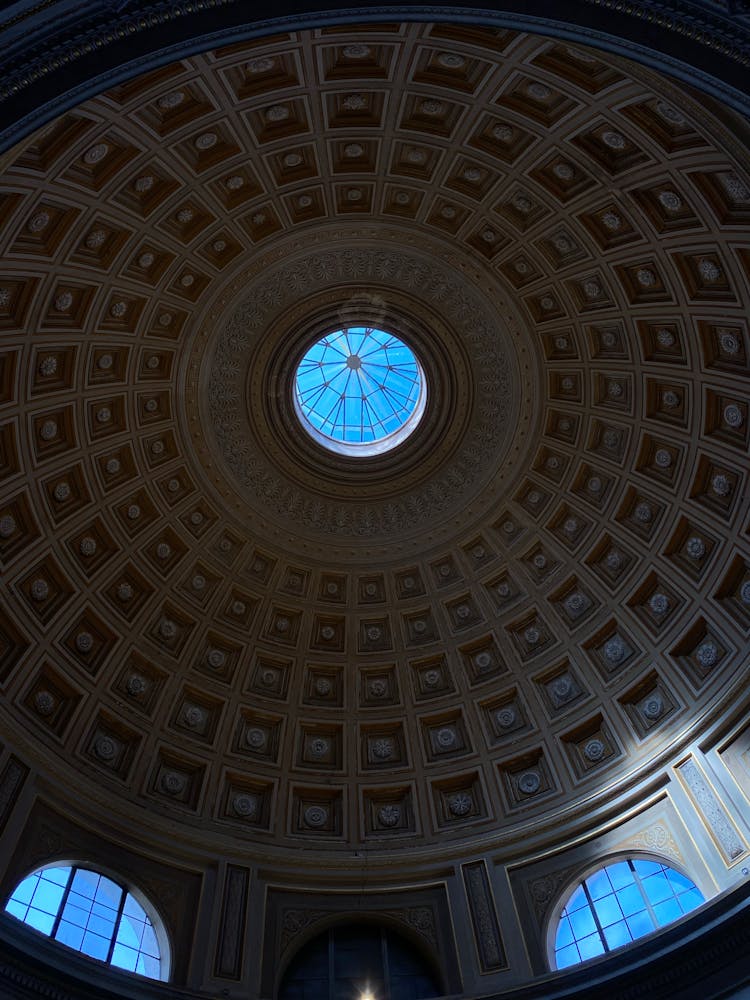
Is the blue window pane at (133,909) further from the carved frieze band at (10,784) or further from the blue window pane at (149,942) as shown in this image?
the carved frieze band at (10,784)

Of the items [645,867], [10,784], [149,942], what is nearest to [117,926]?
[149,942]

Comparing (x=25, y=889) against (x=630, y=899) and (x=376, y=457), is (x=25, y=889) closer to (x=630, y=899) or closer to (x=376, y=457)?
(x=630, y=899)

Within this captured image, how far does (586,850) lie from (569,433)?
1069cm

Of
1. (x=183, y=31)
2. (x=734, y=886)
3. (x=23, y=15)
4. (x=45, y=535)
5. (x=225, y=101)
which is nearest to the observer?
(x=23, y=15)

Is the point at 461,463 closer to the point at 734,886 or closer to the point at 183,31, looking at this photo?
the point at 734,886

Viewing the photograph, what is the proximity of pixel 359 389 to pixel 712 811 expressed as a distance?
54.6 ft

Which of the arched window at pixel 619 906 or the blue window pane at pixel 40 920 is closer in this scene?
the blue window pane at pixel 40 920

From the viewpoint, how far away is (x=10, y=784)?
18734mm

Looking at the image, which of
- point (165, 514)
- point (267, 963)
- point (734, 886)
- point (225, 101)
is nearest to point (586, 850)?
point (734, 886)

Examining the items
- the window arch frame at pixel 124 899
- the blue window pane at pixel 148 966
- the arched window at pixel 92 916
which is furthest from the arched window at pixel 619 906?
the arched window at pixel 92 916

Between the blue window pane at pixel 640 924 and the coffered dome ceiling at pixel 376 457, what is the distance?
8.95 feet

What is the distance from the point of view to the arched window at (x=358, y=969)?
19.2m

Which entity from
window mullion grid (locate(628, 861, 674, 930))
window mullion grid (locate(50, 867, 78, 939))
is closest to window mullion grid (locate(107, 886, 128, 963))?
window mullion grid (locate(50, 867, 78, 939))

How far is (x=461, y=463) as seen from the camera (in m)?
26.4
